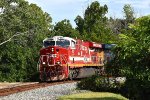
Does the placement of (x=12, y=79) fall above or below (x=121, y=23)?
below

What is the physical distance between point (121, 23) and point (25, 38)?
67447 mm

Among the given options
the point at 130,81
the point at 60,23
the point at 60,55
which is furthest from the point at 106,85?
the point at 60,23

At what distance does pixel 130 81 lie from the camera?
55.4ft

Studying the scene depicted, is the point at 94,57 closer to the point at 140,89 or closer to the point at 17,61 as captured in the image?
the point at 17,61

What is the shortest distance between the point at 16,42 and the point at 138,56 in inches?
997

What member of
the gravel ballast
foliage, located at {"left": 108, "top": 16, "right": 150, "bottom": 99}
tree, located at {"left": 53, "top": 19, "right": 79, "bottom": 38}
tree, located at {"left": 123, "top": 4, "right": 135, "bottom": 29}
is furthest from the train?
tree, located at {"left": 123, "top": 4, "right": 135, "bottom": 29}

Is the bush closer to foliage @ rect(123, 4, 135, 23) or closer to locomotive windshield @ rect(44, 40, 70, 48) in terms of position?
locomotive windshield @ rect(44, 40, 70, 48)

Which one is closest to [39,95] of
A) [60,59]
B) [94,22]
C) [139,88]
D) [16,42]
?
[139,88]

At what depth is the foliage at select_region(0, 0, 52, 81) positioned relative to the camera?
125 feet

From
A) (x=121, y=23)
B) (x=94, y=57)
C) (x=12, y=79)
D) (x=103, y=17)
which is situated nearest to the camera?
(x=12, y=79)

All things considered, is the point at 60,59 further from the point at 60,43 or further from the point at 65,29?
the point at 65,29

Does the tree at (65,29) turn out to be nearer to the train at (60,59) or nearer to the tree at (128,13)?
the train at (60,59)

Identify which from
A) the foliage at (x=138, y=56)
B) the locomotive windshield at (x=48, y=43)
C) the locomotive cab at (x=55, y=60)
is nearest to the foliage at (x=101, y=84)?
the foliage at (x=138, y=56)

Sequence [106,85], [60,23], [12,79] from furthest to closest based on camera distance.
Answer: [60,23]
[12,79]
[106,85]
